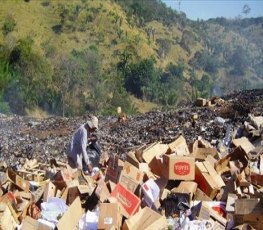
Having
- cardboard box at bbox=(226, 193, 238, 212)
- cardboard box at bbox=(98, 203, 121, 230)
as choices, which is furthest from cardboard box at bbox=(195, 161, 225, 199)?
cardboard box at bbox=(98, 203, 121, 230)

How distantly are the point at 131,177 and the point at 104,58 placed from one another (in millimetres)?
48641

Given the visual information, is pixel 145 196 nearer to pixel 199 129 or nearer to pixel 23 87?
pixel 199 129

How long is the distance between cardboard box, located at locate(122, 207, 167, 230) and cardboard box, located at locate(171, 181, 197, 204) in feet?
2.02

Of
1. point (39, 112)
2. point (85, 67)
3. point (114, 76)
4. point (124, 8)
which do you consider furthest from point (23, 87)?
point (124, 8)

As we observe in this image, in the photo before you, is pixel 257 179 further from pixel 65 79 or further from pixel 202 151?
pixel 65 79

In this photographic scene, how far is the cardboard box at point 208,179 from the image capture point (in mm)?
5363

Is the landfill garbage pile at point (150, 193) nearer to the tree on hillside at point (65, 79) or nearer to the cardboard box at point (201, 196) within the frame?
the cardboard box at point (201, 196)

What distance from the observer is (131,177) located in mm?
5391

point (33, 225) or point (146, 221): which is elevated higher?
point (146, 221)

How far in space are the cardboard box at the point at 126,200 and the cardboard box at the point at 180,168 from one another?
694 millimetres

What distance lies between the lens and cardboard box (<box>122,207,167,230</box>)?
4.49 m

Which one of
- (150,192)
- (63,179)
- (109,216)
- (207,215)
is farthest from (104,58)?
(109,216)

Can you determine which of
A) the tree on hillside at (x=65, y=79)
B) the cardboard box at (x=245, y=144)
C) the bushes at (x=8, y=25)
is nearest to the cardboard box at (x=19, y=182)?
the cardboard box at (x=245, y=144)

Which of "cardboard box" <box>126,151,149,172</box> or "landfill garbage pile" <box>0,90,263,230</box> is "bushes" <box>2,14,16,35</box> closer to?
"landfill garbage pile" <box>0,90,263,230</box>
